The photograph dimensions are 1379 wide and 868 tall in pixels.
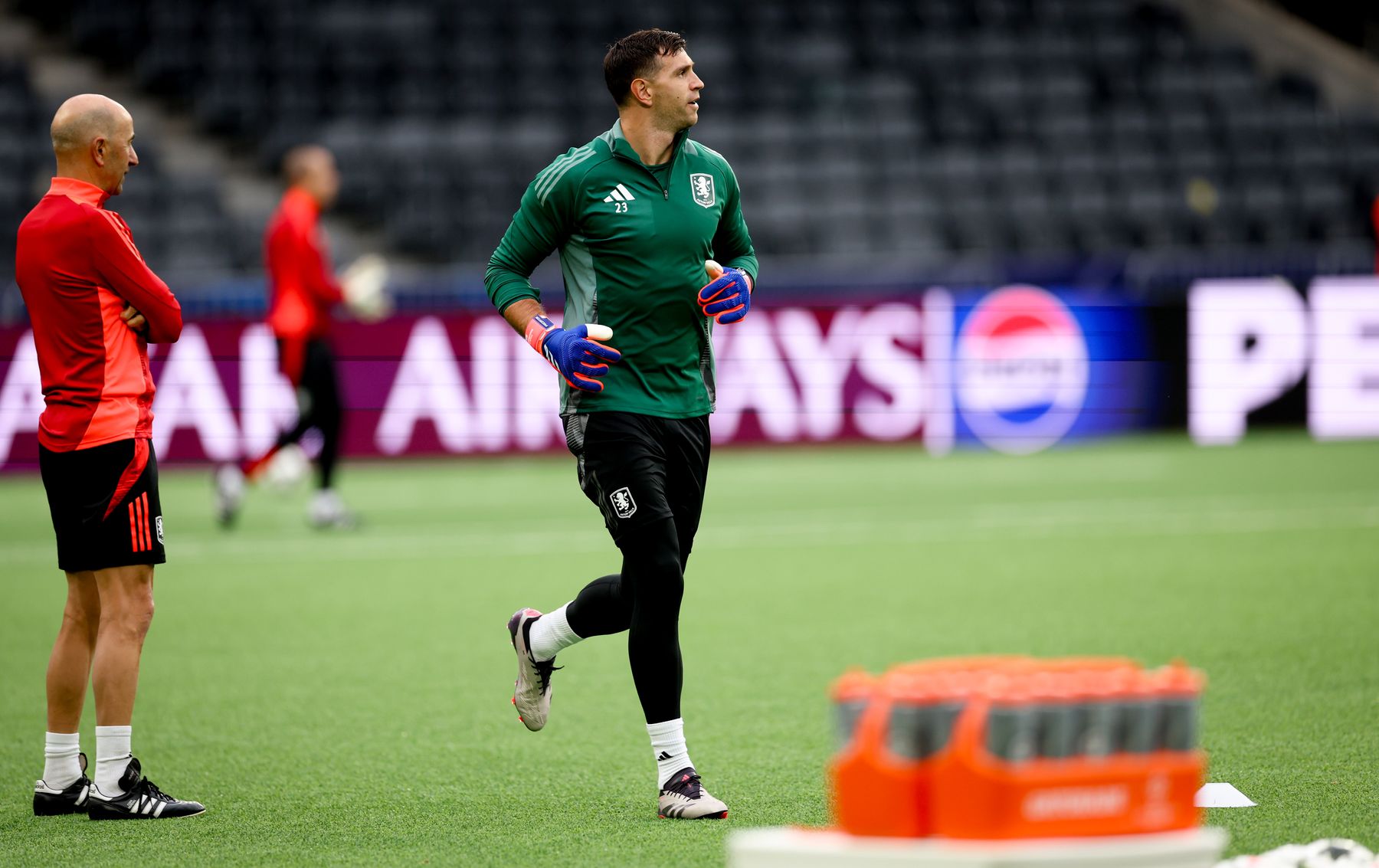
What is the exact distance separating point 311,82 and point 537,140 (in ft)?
10.3

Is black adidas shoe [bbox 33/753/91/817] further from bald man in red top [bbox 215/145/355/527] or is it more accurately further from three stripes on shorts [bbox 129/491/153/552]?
bald man in red top [bbox 215/145/355/527]

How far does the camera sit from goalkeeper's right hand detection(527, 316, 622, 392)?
15.8ft

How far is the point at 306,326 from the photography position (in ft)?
39.8

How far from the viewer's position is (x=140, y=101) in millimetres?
21594

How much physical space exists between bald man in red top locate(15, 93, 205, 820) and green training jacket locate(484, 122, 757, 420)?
1.09 meters

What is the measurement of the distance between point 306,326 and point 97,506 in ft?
24.0

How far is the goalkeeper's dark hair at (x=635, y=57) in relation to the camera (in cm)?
498

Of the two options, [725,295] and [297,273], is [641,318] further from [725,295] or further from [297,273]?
[297,273]

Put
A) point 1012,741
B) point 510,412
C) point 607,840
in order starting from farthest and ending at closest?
point 510,412 < point 607,840 < point 1012,741

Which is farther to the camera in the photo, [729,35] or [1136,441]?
[729,35]

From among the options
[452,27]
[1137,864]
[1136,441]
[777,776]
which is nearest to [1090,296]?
[1136,441]

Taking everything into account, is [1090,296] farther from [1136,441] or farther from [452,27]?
[452,27]

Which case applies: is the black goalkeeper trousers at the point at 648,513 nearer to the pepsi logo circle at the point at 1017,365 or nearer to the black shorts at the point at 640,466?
the black shorts at the point at 640,466

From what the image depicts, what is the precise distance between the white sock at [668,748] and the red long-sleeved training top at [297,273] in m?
7.67
